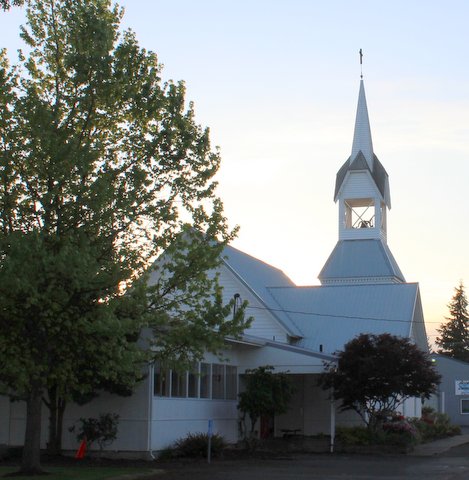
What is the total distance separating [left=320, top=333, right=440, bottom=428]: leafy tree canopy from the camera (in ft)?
99.7

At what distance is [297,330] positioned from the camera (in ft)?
139

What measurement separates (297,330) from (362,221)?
48.8 ft

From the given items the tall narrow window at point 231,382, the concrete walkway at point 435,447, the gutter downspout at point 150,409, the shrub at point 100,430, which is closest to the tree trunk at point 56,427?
the shrub at point 100,430

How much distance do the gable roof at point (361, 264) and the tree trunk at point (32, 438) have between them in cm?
3345

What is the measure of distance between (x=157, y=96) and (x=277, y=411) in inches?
540

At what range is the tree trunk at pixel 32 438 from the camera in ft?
64.8

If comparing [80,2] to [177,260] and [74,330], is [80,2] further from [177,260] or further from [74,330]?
[74,330]

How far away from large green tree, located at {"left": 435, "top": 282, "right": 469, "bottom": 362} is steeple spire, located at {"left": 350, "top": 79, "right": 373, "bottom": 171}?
5409 centimetres

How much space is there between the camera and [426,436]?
40188 millimetres

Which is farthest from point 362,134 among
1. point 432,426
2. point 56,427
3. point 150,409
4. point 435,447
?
point 56,427

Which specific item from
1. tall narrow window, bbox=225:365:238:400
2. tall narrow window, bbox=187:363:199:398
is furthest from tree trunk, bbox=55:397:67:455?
tall narrow window, bbox=225:365:238:400

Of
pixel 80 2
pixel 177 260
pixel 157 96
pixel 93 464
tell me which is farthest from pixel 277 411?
pixel 80 2

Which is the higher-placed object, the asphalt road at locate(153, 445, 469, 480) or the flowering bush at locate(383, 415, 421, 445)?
the flowering bush at locate(383, 415, 421, 445)

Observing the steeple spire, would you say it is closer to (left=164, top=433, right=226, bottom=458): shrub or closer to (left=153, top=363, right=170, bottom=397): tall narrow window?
(left=153, top=363, right=170, bottom=397): tall narrow window
